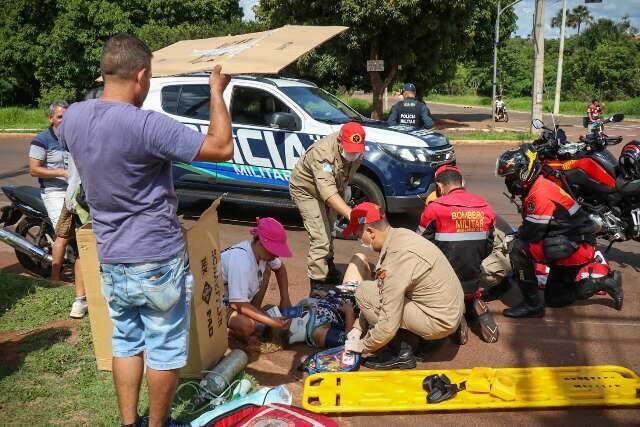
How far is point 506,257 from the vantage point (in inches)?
211

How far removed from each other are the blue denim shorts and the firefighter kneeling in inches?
125

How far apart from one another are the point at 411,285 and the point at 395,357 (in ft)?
2.02

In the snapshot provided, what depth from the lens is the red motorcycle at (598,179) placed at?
600cm

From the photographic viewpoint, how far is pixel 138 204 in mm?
2615

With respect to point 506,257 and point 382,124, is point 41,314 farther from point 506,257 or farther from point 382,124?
point 382,124

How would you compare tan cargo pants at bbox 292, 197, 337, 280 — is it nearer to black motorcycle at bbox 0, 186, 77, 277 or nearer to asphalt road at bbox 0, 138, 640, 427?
asphalt road at bbox 0, 138, 640, 427

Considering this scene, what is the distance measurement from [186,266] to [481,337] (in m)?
2.77

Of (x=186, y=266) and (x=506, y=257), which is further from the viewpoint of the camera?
(x=506, y=257)

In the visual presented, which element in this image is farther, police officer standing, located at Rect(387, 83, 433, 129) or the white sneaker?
police officer standing, located at Rect(387, 83, 433, 129)

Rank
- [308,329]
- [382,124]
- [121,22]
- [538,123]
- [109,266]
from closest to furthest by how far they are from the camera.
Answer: [109,266]
[308,329]
[538,123]
[382,124]
[121,22]

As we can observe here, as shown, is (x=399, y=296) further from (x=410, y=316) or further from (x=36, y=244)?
(x=36, y=244)

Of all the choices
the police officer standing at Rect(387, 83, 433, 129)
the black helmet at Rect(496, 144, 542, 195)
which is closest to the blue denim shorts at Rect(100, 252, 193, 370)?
the black helmet at Rect(496, 144, 542, 195)

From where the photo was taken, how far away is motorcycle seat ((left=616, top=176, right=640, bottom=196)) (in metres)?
5.89

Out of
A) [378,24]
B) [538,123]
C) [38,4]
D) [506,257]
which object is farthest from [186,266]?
[38,4]
